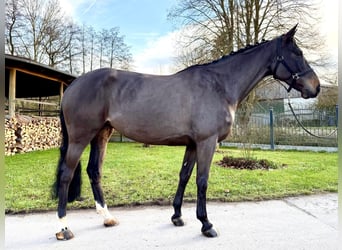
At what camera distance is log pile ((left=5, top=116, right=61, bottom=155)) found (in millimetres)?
7921

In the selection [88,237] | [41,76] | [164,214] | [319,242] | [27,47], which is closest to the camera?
[319,242]

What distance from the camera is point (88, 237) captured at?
2.22m

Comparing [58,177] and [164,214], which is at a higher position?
[58,177]

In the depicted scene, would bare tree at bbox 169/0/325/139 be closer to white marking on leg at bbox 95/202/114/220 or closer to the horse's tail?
the horse's tail

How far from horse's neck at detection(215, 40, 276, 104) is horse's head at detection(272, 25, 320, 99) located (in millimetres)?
79

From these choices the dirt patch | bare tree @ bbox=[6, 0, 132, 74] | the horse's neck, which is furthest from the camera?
bare tree @ bbox=[6, 0, 132, 74]

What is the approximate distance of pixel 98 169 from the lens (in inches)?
103

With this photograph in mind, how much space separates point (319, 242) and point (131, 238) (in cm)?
153

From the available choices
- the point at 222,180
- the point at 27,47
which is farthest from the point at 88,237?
the point at 27,47

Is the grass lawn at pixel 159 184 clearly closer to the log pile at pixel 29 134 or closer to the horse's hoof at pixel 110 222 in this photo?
the horse's hoof at pixel 110 222

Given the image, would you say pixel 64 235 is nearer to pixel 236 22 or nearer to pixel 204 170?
pixel 204 170

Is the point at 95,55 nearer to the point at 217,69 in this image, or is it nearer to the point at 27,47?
the point at 27,47

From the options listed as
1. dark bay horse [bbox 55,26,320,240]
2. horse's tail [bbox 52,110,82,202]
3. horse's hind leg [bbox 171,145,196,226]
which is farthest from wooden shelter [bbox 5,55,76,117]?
horse's hind leg [bbox 171,145,196,226]

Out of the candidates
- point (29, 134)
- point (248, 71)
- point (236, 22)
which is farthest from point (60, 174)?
point (236, 22)
